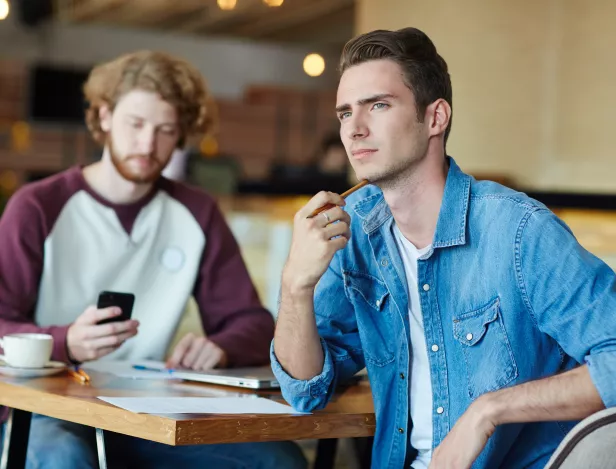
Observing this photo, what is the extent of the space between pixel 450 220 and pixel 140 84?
3.55ft

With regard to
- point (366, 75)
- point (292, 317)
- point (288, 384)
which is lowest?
point (288, 384)

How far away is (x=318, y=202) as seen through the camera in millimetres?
1688

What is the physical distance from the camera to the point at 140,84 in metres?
2.47

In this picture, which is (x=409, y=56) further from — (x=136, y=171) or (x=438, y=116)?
(x=136, y=171)

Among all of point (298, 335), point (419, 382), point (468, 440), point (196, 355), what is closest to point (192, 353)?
point (196, 355)

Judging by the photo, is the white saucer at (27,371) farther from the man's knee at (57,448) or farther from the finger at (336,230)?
the finger at (336,230)

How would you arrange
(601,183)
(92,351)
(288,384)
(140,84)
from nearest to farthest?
(288,384) < (92,351) < (140,84) < (601,183)

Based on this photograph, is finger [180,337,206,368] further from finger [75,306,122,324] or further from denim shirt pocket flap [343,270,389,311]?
denim shirt pocket flap [343,270,389,311]

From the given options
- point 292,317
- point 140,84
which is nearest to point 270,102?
point 140,84

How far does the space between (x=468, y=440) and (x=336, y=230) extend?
42cm

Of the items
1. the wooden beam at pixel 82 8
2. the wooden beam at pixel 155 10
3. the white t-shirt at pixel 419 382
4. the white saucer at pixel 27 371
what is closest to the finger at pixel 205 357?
the white saucer at pixel 27 371

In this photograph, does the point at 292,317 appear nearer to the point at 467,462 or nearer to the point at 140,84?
the point at 467,462

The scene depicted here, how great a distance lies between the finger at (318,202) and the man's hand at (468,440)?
0.44 m

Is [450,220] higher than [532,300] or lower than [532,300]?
higher
